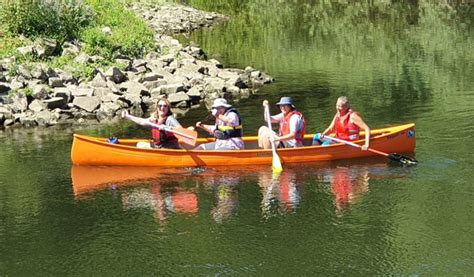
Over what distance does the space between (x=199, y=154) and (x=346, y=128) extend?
317 cm

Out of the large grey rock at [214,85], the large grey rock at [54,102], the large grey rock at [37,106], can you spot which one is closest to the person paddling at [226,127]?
the large grey rock at [54,102]

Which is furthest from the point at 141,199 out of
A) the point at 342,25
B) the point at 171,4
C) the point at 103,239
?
the point at 171,4

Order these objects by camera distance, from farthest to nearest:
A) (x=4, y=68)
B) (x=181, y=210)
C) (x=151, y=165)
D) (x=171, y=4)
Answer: (x=171, y=4), (x=4, y=68), (x=151, y=165), (x=181, y=210)

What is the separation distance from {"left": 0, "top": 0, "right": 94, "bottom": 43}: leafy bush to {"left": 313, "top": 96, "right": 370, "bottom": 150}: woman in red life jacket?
45.5 ft

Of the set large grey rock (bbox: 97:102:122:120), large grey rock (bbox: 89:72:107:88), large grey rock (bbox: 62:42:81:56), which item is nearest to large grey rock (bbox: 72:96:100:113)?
large grey rock (bbox: 97:102:122:120)

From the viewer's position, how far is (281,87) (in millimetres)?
27594

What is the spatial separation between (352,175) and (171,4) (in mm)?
38888

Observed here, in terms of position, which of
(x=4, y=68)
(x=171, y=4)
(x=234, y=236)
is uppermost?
(x=171, y=4)

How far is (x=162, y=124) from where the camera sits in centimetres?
1662

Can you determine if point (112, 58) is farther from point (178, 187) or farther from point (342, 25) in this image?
point (342, 25)

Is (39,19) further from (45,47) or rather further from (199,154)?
(199,154)

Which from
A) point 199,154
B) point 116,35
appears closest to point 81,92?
point 116,35

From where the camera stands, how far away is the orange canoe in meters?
16.5

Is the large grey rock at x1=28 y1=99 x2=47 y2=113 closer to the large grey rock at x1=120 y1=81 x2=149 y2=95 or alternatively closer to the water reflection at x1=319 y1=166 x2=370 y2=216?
the large grey rock at x1=120 y1=81 x2=149 y2=95
